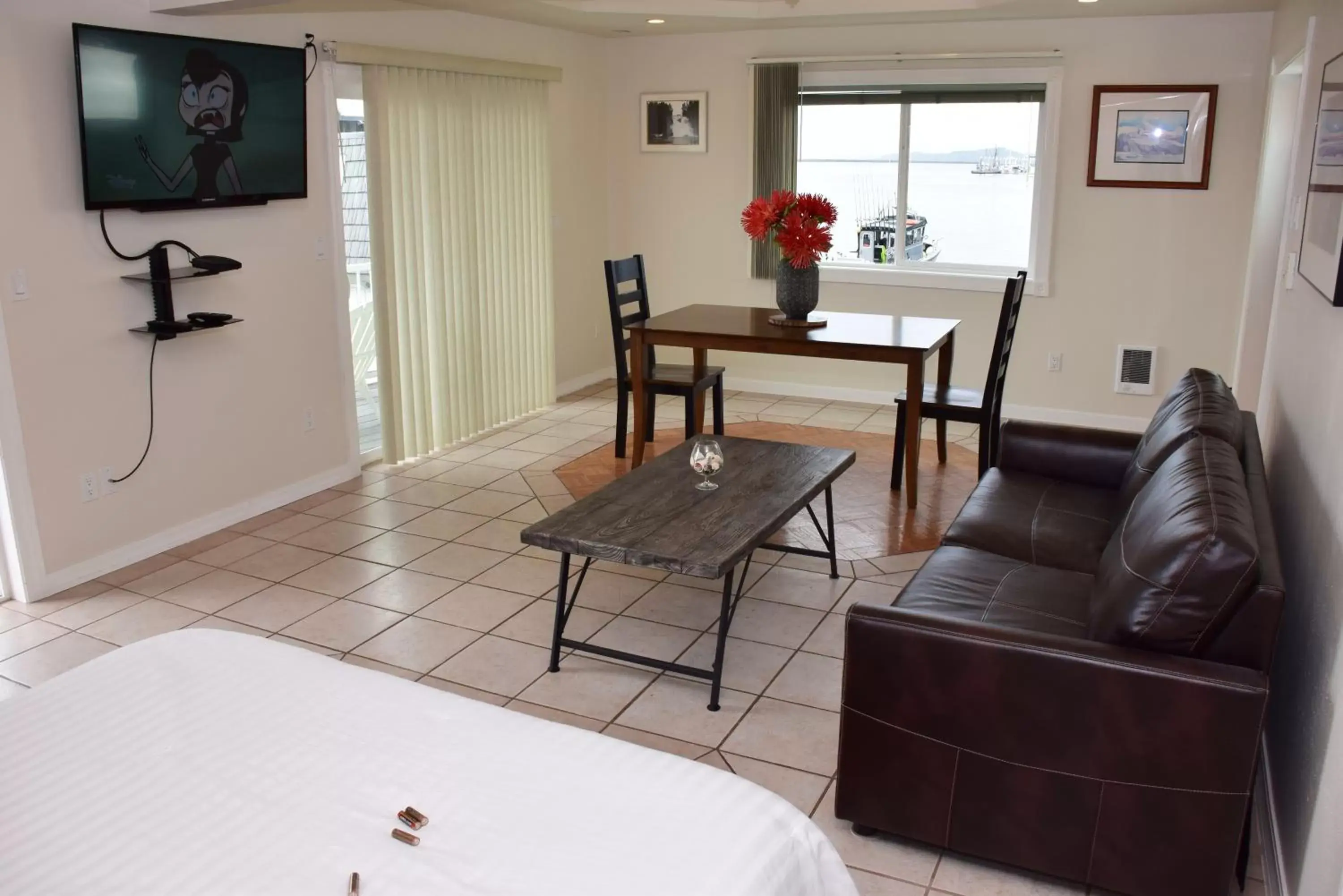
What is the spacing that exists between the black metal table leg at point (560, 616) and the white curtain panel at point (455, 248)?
8.16 ft

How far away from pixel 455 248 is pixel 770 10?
2176mm

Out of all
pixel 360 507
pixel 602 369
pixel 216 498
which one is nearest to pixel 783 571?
pixel 360 507

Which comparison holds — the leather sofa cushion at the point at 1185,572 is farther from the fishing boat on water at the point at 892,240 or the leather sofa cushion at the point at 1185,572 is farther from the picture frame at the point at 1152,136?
the fishing boat on water at the point at 892,240

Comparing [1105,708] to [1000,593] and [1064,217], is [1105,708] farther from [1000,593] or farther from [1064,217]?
[1064,217]

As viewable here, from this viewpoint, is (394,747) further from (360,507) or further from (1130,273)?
(1130,273)

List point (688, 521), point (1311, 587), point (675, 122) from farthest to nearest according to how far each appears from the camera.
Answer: point (675, 122), point (688, 521), point (1311, 587)

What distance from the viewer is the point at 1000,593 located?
9.30 ft

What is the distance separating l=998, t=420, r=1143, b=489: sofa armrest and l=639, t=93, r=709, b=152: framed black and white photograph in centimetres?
371

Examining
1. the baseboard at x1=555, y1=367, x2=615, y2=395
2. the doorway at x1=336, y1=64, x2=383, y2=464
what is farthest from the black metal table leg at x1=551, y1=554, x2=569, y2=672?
the baseboard at x1=555, y1=367, x2=615, y2=395

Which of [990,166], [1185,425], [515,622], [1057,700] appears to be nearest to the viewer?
[1057,700]

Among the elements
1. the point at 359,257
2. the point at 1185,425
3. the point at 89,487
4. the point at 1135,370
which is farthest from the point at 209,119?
the point at 1135,370

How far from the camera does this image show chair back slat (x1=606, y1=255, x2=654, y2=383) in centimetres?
536

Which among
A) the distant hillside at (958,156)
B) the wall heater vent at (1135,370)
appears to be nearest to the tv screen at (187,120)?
the distant hillside at (958,156)

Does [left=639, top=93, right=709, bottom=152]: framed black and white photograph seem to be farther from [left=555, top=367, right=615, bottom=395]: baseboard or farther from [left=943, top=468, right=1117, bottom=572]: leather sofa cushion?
[left=943, top=468, right=1117, bottom=572]: leather sofa cushion
